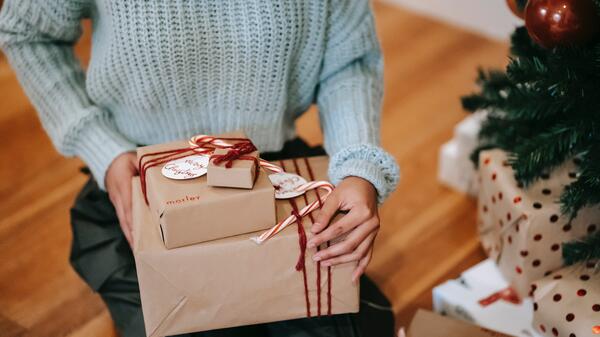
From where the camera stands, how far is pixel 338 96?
1.12 m

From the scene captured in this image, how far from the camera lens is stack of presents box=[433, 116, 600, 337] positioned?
3.89 ft

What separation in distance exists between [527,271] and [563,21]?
0.53 m

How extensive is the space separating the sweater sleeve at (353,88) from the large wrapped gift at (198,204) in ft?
0.61

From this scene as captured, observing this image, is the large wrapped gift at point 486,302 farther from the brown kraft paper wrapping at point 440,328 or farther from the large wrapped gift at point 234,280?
the large wrapped gift at point 234,280

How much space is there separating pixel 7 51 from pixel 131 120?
22 cm

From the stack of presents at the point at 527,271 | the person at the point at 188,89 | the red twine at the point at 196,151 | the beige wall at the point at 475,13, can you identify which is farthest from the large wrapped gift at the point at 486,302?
the beige wall at the point at 475,13

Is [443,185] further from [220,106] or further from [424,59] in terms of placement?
[220,106]

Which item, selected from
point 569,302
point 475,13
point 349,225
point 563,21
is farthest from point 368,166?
point 475,13

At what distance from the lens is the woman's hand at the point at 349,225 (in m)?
0.90

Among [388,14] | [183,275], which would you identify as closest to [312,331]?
[183,275]

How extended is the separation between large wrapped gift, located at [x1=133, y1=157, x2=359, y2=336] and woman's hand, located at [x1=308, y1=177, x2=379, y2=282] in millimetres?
15

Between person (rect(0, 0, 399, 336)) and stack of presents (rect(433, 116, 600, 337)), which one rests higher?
person (rect(0, 0, 399, 336))

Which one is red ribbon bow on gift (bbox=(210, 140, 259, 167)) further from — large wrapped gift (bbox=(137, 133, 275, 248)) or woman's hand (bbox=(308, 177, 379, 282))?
woman's hand (bbox=(308, 177, 379, 282))

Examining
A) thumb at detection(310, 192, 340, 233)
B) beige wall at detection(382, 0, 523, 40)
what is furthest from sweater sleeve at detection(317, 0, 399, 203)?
beige wall at detection(382, 0, 523, 40)
